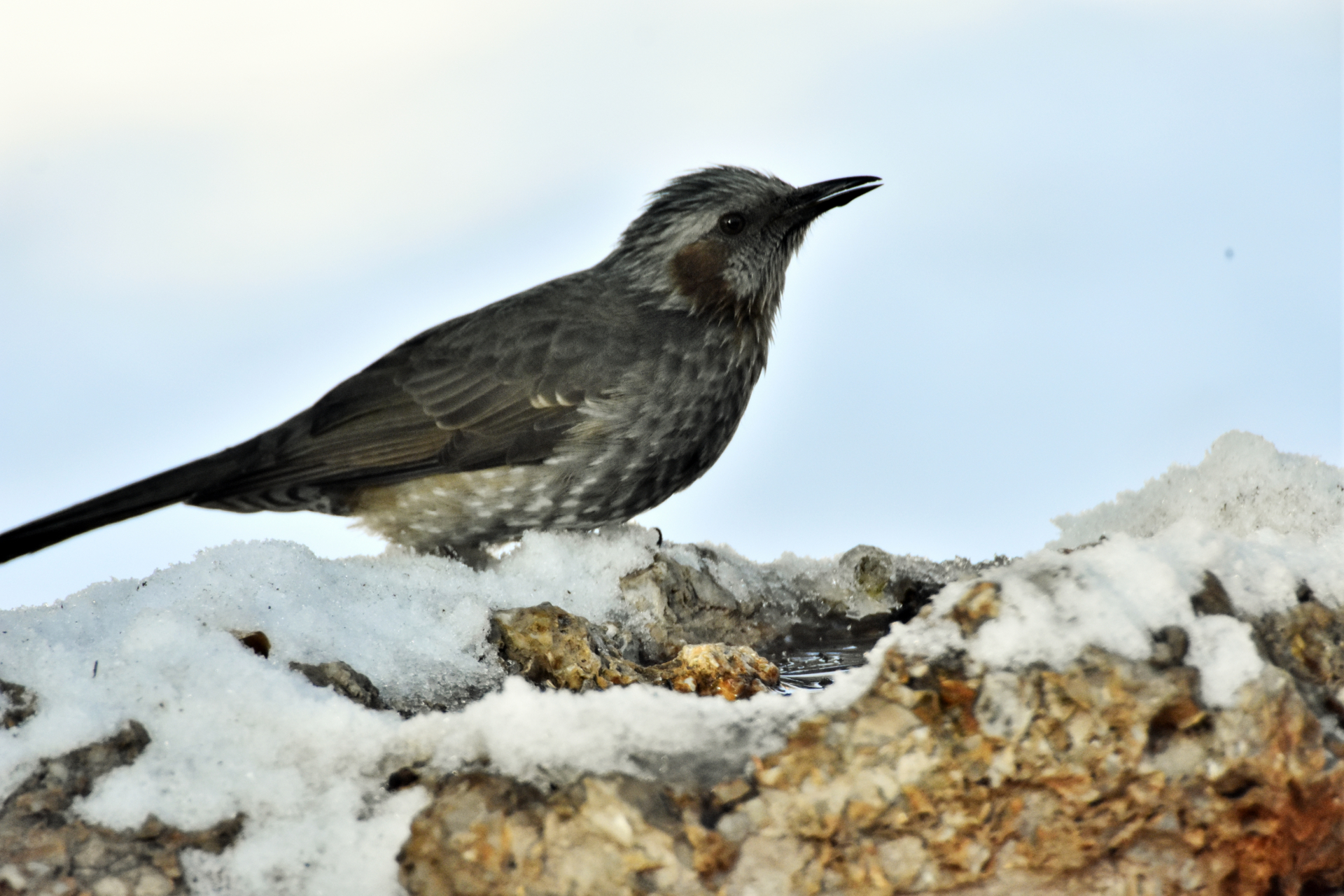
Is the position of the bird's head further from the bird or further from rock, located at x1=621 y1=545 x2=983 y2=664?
rock, located at x1=621 y1=545 x2=983 y2=664

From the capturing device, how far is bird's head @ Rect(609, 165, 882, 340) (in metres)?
4.99

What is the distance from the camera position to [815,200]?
200 inches

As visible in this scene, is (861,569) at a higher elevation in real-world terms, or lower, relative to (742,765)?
higher

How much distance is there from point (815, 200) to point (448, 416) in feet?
5.97

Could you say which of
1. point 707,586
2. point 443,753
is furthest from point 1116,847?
point 707,586

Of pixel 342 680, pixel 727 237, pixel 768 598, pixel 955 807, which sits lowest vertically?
pixel 955 807

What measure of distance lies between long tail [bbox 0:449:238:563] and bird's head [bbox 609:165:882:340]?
1919 mm

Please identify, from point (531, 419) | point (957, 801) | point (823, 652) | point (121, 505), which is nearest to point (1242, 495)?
point (823, 652)

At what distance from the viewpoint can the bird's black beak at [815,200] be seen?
16.6 ft

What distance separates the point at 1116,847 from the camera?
7.61ft

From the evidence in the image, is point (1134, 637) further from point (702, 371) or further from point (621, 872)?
point (702, 371)

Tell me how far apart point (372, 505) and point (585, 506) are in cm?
86

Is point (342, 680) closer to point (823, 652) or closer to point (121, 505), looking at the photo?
point (823, 652)

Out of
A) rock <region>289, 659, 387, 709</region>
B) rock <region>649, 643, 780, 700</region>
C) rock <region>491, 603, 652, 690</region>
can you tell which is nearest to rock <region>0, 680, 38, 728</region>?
rock <region>289, 659, 387, 709</region>
